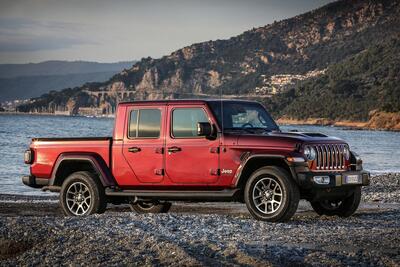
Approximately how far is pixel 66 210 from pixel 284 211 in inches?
147

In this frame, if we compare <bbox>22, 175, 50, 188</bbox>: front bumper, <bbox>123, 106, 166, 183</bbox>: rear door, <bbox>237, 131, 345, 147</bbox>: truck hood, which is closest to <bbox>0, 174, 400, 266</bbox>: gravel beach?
<bbox>123, 106, 166, 183</bbox>: rear door

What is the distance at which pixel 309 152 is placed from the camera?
12164mm

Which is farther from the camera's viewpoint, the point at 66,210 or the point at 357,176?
the point at 66,210

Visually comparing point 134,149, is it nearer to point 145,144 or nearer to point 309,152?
point 145,144

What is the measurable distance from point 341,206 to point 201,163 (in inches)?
102

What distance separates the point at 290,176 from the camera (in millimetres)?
12148

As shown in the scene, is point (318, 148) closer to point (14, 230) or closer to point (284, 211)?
point (284, 211)

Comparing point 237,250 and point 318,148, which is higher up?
point 318,148

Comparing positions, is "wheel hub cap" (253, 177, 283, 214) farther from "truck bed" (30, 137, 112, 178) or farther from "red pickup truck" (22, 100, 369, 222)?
"truck bed" (30, 137, 112, 178)

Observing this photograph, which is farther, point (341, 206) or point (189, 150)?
point (341, 206)

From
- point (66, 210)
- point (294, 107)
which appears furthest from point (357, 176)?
point (294, 107)

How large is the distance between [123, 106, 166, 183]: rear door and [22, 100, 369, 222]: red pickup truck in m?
0.02

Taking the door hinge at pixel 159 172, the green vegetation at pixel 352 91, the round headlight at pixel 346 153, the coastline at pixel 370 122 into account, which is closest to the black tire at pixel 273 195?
the round headlight at pixel 346 153

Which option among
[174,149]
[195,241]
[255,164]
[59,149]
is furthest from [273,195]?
[59,149]
